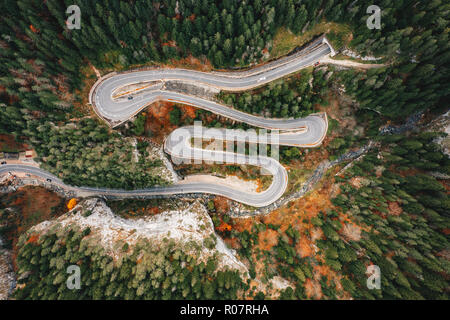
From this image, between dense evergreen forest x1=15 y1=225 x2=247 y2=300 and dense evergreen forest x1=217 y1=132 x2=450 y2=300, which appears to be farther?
dense evergreen forest x1=15 y1=225 x2=247 y2=300

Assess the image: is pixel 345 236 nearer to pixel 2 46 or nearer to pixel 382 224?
pixel 382 224

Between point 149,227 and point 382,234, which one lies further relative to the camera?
point 149,227

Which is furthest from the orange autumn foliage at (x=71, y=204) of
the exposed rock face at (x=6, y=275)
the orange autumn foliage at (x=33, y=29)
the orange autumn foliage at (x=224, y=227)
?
the orange autumn foliage at (x=33, y=29)

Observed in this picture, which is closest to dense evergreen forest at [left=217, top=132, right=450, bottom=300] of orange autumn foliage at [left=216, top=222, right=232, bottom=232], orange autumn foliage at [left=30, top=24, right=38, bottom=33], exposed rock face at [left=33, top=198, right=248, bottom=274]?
orange autumn foliage at [left=216, top=222, right=232, bottom=232]

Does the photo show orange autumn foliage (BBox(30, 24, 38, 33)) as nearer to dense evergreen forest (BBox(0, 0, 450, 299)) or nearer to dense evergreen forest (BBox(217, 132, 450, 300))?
dense evergreen forest (BBox(0, 0, 450, 299))

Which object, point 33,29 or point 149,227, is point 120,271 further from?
point 33,29

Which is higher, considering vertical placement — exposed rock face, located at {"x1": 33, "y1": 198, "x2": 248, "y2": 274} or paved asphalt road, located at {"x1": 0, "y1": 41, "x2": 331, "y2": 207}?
paved asphalt road, located at {"x1": 0, "y1": 41, "x2": 331, "y2": 207}

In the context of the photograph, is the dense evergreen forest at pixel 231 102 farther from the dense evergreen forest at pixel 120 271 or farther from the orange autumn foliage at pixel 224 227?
the orange autumn foliage at pixel 224 227

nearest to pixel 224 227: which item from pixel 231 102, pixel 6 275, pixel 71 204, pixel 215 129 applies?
pixel 215 129

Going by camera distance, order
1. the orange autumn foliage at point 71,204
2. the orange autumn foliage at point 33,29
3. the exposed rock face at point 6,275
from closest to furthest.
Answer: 1. the exposed rock face at point 6,275
2. the orange autumn foliage at point 33,29
3. the orange autumn foliage at point 71,204
